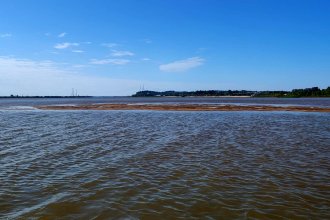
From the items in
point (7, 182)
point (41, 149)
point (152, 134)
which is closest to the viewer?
point (7, 182)

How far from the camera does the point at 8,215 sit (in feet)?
22.8

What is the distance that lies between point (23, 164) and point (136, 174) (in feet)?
14.5

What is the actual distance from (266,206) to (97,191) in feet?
14.2

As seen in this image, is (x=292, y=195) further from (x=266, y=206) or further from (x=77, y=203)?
(x=77, y=203)

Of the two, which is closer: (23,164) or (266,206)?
(266,206)

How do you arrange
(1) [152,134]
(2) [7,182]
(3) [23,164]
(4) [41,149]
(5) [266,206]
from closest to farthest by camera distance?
(5) [266,206], (2) [7,182], (3) [23,164], (4) [41,149], (1) [152,134]

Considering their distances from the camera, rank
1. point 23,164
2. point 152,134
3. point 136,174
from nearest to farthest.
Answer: point 136,174 < point 23,164 < point 152,134

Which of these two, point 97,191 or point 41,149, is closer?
point 97,191

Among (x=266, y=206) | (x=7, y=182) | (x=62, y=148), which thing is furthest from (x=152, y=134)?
(x=266, y=206)

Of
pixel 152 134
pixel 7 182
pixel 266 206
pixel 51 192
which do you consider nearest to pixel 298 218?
pixel 266 206

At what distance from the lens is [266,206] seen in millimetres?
7598

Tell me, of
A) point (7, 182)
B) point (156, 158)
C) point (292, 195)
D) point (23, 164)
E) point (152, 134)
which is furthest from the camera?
point (152, 134)

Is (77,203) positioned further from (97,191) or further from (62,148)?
(62,148)

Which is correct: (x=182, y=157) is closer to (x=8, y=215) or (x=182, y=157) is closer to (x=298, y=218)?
(x=298, y=218)
